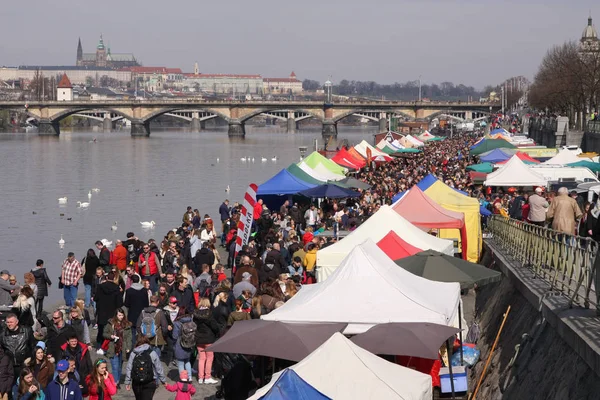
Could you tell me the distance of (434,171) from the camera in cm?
3697

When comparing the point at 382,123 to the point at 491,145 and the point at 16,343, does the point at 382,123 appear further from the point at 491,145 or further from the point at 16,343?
the point at 16,343

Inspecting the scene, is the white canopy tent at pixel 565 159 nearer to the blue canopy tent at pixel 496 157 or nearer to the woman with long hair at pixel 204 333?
the blue canopy tent at pixel 496 157

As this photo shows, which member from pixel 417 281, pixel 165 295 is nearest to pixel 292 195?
pixel 165 295

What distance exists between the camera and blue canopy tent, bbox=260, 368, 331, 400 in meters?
6.45

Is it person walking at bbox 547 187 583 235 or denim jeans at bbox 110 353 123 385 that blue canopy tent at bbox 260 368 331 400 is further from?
person walking at bbox 547 187 583 235

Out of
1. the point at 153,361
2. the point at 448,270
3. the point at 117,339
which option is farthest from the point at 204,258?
the point at 153,361

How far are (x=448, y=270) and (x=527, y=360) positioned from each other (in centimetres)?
242

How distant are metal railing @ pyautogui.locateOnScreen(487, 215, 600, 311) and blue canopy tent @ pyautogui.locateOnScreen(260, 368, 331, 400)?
2598 millimetres

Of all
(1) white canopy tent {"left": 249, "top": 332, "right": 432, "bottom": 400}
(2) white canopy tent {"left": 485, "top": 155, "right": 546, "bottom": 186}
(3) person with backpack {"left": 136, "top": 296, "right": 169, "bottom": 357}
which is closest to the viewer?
(1) white canopy tent {"left": 249, "top": 332, "right": 432, "bottom": 400}

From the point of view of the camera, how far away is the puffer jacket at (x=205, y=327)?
10.4 meters

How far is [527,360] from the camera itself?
881cm

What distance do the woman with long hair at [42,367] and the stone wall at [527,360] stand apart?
3.83m

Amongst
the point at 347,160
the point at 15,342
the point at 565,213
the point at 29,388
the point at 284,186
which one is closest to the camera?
the point at 29,388

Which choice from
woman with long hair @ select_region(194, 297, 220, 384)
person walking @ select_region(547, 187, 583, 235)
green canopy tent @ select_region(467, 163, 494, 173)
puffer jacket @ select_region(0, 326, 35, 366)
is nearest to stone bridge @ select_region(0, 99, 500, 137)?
green canopy tent @ select_region(467, 163, 494, 173)
